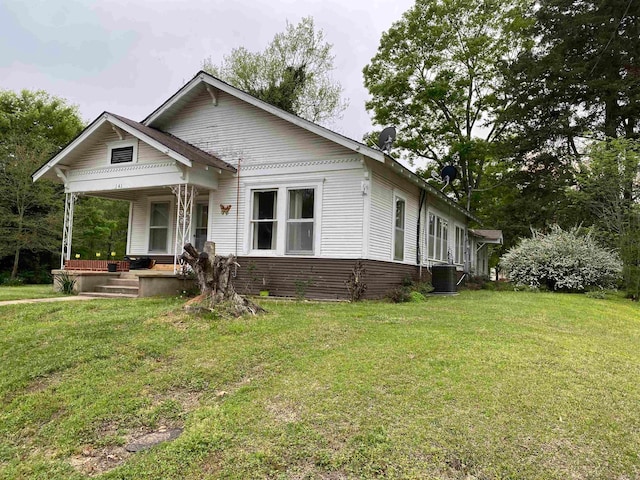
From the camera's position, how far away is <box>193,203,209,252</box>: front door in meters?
13.0

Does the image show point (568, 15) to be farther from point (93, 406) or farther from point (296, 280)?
point (93, 406)

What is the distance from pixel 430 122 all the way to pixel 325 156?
71.9 feet

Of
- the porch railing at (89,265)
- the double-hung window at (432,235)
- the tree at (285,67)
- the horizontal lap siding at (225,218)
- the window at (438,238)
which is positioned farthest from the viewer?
the tree at (285,67)

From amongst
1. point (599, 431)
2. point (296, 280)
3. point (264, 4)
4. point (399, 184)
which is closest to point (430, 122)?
point (264, 4)

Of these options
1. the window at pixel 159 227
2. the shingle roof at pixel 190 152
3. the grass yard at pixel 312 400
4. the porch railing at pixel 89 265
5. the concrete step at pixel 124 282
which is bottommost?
the grass yard at pixel 312 400

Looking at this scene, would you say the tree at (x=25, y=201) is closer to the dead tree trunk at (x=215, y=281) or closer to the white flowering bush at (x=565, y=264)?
the dead tree trunk at (x=215, y=281)

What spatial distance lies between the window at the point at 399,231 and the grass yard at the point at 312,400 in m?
5.46

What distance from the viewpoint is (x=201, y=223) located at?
1310cm

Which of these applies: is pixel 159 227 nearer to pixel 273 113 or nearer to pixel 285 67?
pixel 273 113

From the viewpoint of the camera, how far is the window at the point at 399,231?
1227cm

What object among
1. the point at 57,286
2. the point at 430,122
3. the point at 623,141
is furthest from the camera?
the point at 430,122

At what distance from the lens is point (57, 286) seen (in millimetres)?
11961

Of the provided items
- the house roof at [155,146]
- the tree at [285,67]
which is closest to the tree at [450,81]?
the tree at [285,67]

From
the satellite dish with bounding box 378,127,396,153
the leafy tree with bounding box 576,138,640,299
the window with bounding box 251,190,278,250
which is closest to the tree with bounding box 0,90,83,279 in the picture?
the window with bounding box 251,190,278,250
